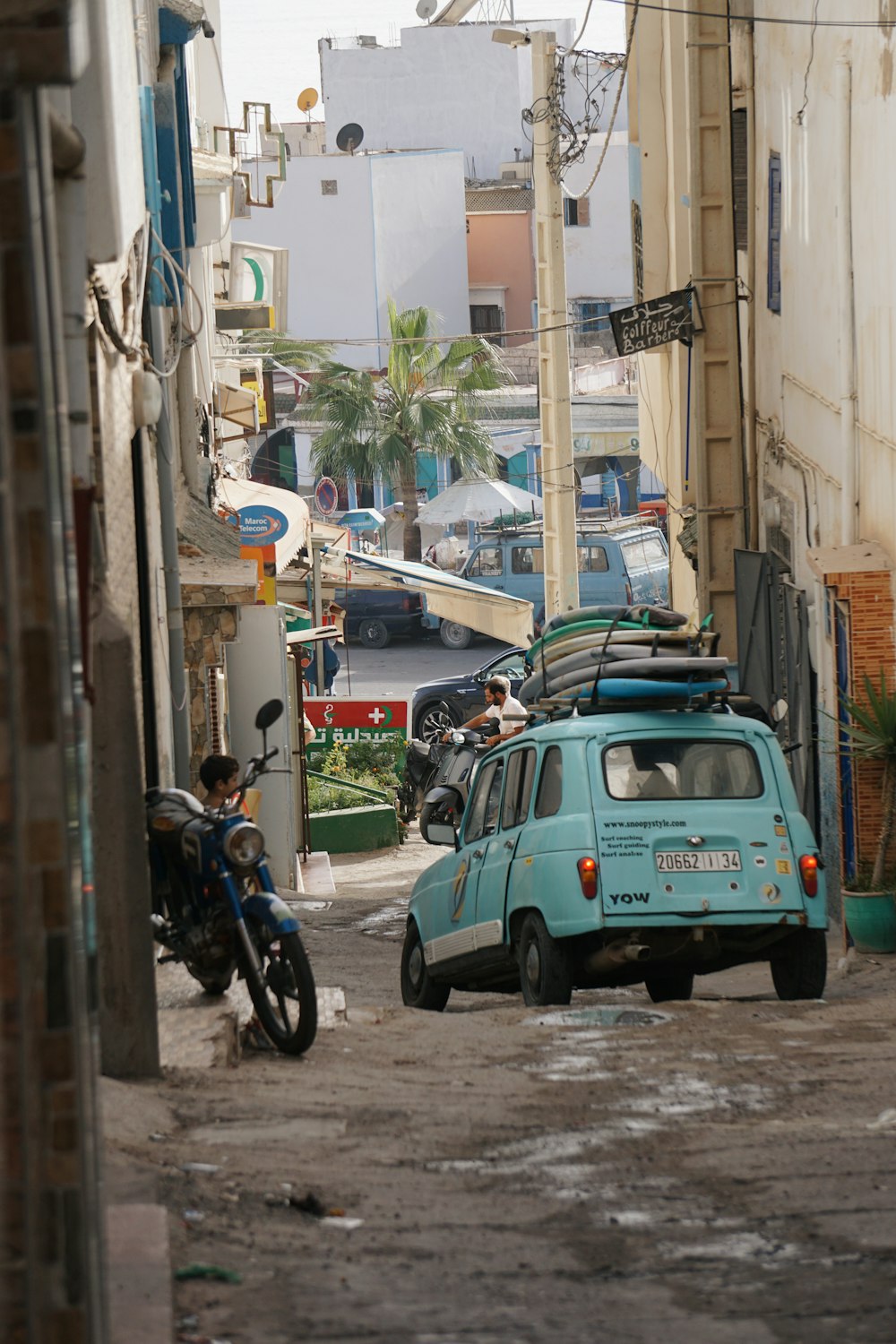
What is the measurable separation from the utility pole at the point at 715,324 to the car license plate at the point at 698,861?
414 inches

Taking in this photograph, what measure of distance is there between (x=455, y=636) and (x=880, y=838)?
30726mm

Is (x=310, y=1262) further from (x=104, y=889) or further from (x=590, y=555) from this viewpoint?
(x=590, y=555)

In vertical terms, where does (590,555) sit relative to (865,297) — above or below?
below

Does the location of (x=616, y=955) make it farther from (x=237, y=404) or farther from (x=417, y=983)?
(x=237, y=404)

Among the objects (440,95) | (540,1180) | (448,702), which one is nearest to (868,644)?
(540,1180)

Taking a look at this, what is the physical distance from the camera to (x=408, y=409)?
45.6 m

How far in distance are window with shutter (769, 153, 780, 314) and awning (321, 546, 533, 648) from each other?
14.2 meters

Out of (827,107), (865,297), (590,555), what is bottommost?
(590,555)

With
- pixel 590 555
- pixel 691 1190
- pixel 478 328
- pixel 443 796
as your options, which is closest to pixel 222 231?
pixel 443 796

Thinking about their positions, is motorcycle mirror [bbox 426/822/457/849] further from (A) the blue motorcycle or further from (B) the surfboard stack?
(A) the blue motorcycle

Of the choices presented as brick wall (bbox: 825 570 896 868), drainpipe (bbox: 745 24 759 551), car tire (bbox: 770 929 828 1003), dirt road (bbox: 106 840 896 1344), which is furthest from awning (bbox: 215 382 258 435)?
dirt road (bbox: 106 840 896 1344)

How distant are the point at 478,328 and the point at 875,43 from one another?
50164 mm

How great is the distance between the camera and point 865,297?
14.1 m

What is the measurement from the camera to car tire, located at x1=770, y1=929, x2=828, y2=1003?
10180 mm
